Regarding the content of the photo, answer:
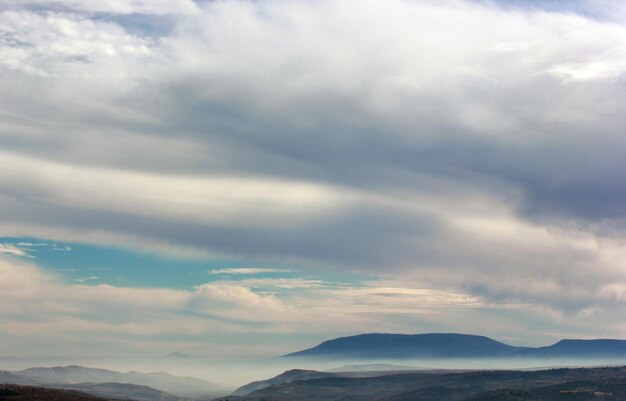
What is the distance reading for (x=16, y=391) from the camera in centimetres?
16862

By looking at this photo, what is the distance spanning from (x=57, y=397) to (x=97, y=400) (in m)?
12.9

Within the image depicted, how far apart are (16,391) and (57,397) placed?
29.4 feet

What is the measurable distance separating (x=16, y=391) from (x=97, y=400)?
19.9m

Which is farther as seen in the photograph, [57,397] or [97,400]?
[97,400]

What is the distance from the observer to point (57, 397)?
17025cm

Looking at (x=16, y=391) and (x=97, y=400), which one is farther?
(x=97, y=400)

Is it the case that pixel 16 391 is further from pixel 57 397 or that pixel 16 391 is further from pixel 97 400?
pixel 97 400

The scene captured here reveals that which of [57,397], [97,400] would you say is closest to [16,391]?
[57,397]
